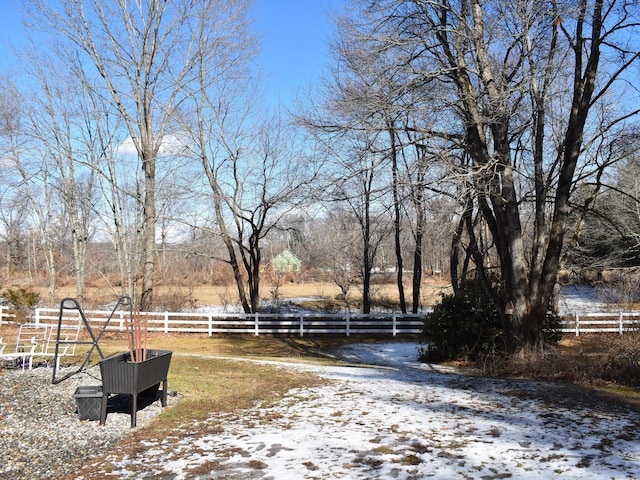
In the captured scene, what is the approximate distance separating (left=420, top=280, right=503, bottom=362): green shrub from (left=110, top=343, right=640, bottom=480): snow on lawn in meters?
4.80

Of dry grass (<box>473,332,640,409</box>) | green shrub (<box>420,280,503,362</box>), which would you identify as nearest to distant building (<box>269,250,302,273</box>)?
green shrub (<box>420,280,503,362</box>)

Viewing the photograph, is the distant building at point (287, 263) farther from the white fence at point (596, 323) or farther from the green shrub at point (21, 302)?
the white fence at point (596, 323)

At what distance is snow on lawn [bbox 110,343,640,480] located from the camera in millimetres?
4383

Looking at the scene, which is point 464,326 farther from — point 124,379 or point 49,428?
point 49,428

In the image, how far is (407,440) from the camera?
5.22 m

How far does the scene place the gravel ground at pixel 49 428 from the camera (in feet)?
15.6

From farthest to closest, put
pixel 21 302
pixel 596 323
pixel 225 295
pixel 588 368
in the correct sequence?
pixel 225 295, pixel 21 302, pixel 596 323, pixel 588 368

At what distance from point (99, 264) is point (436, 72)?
27197mm

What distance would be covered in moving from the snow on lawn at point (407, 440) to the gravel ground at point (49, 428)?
571 mm

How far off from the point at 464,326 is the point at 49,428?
32.0 ft

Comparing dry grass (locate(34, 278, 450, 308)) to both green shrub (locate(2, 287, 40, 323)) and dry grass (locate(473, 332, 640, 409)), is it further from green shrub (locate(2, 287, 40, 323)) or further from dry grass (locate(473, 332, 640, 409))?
dry grass (locate(473, 332, 640, 409))

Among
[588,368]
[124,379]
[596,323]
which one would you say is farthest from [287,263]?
[124,379]

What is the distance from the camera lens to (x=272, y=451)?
491 cm

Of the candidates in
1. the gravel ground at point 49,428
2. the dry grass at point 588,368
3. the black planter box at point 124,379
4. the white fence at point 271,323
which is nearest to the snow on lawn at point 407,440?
the gravel ground at point 49,428
